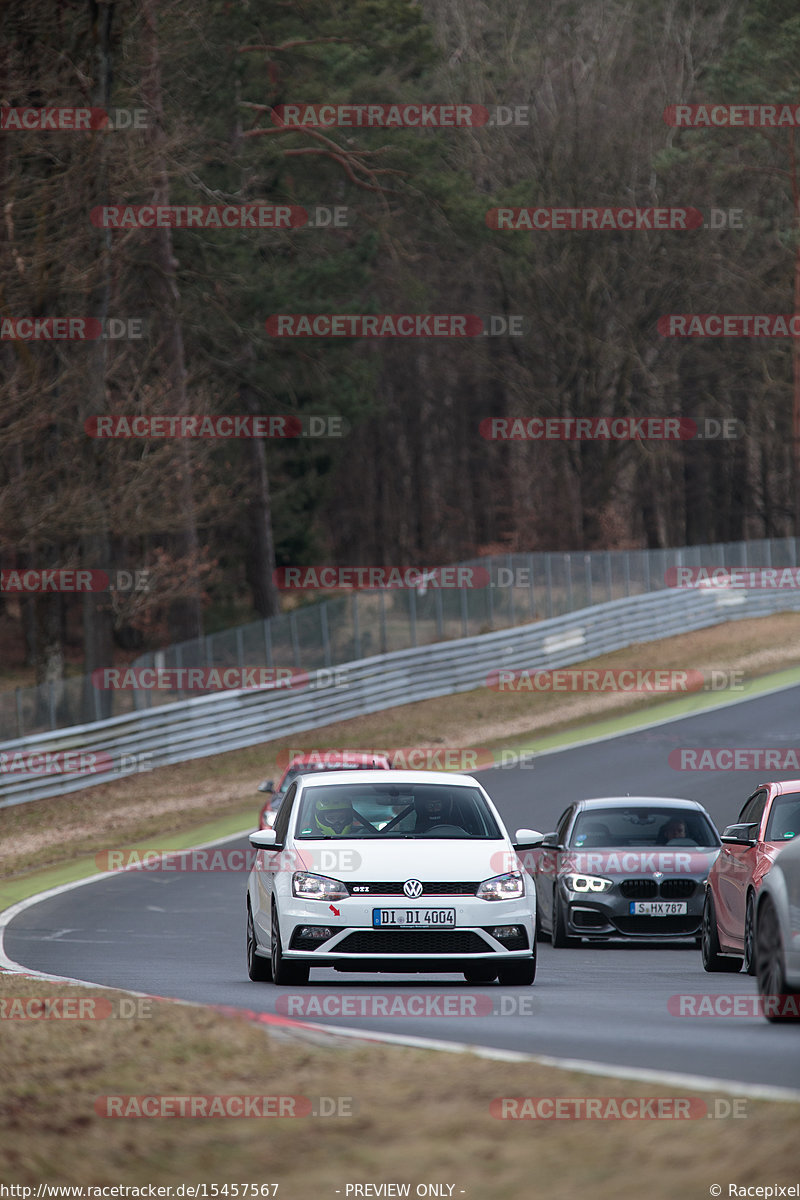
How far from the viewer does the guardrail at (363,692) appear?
31.6 metres

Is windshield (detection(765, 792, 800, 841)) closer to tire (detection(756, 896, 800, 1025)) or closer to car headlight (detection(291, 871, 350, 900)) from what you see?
car headlight (detection(291, 871, 350, 900))

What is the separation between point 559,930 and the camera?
16.7m

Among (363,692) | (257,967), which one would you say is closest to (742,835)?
(257,967)

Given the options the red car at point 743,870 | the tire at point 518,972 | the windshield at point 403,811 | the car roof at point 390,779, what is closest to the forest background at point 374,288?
the car roof at point 390,779

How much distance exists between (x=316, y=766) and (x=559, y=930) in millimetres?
6670

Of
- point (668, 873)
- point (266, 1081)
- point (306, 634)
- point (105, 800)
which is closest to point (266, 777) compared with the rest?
point (105, 800)

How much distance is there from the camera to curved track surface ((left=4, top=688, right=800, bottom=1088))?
26.8ft

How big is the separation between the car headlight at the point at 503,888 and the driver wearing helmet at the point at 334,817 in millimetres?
1226

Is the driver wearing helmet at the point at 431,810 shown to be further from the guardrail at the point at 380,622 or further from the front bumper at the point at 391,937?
the guardrail at the point at 380,622

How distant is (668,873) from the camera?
1648 cm

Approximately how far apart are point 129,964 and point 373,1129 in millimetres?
8733

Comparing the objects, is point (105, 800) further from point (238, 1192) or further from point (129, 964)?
point (238, 1192)

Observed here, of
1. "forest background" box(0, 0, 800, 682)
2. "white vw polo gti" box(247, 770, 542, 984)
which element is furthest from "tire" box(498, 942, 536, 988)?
"forest background" box(0, 0, 800, 682)

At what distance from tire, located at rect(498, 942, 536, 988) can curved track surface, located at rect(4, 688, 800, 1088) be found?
0.41ft
